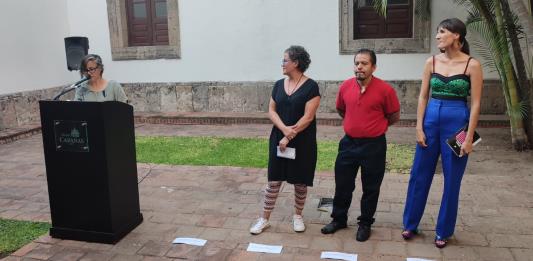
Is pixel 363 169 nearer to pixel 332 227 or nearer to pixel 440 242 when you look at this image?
pixel 332 227

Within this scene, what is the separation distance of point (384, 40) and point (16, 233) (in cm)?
717

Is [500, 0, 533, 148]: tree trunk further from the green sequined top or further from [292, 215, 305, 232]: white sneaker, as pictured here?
[292, 215, 305, 232]: white sneaker

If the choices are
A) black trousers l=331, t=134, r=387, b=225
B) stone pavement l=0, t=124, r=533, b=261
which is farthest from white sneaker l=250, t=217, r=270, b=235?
black trousers l=331, t=134, r=387, b=225

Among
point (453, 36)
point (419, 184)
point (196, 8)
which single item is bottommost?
point (419, 184)

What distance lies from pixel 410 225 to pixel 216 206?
1.93 meters

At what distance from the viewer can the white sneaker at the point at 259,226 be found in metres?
4.22

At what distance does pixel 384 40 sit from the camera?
934 centimetres

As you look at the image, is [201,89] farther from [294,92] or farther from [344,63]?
[294,92]

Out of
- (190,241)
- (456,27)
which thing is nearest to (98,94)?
(190,241)

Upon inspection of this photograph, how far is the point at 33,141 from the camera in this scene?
8633 millimetres

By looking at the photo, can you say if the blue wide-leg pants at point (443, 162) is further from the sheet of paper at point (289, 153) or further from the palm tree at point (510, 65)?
the palm tree at point (510, 65)

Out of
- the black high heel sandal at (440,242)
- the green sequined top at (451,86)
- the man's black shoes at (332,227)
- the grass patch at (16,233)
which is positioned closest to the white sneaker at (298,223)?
the man's black shoes at (332,227)

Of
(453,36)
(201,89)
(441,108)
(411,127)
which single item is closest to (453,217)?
(441,108)

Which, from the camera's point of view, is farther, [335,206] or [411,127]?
[411,127]
